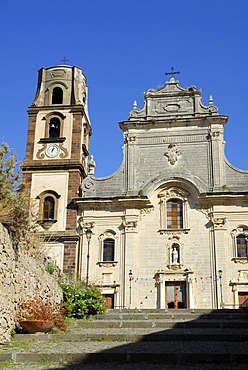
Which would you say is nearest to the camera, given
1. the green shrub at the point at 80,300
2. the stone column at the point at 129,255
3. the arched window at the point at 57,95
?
the green shrub at the point at 80,300

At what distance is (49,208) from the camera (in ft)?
95.1

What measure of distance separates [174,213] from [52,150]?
8981mm

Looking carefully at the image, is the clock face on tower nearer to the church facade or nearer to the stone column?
the church facade

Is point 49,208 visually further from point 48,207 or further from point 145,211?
point 145,211

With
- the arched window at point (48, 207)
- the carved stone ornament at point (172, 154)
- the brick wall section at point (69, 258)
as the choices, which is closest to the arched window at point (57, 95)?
the arched window at point (48, 207)

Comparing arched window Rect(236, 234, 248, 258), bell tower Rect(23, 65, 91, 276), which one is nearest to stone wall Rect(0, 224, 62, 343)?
bell tower Rect(23, 65, 91, 276)

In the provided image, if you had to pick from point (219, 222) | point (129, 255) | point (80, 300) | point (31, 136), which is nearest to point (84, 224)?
point (129, 255)

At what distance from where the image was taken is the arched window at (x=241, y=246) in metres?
26.5

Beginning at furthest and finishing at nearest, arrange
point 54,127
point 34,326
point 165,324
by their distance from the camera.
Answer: point 54,127, point 165,324, point 34,326

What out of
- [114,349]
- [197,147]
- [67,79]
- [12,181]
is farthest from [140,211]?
[114,349]

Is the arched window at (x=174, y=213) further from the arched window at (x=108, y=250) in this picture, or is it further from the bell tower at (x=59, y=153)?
the bell tower at (x=59, y=153)

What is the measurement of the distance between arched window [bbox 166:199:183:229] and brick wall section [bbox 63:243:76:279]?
586cm

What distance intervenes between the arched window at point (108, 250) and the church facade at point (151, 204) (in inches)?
2.3

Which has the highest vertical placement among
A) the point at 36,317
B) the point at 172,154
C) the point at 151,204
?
the point at 172,154
